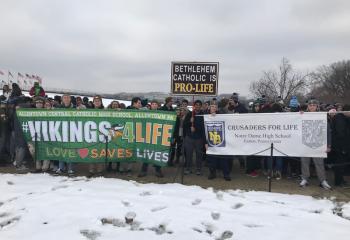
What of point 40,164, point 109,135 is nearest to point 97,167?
point 109,135

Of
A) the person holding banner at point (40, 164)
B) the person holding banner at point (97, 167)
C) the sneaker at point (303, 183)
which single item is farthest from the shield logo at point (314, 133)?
the person holding banner at point (40, 164)

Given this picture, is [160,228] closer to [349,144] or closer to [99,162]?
[99,162]

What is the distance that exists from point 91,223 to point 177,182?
3.71 meters

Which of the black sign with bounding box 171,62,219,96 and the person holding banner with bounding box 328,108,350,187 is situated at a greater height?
the black sign with bounding box 171,62,219,96

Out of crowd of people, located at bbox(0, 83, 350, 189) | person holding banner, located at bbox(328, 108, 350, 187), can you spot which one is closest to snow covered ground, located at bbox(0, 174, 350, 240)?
crowd of people, located at bbox(0, 83, 350, 189)

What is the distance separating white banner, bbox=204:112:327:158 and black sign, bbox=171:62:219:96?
85 cm

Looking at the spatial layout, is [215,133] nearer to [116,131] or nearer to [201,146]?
[201,146]

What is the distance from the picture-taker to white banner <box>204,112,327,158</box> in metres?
10.2

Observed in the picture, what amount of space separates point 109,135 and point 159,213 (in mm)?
4039

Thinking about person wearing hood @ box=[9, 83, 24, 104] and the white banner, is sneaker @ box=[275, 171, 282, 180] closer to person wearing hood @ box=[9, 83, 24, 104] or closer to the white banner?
the white banner

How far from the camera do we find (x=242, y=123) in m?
10.9

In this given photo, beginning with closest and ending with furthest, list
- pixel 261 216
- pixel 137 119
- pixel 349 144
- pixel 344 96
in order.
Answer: pixel 261 216, pixel 349 144, pixel 137 119, pixel 344 96

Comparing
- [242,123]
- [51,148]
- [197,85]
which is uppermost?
[197,85]

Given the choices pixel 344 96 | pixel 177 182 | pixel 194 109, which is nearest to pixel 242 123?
pixel 194 109
